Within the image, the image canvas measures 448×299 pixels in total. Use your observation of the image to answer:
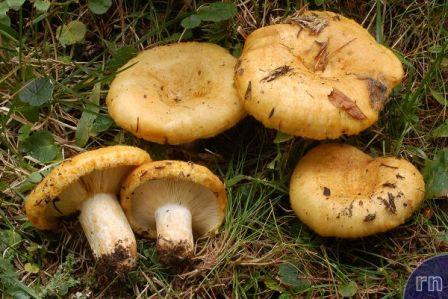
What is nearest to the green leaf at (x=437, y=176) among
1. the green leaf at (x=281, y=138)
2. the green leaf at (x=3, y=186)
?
the green leaf at (x=281, y=138)

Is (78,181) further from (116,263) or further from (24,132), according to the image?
(24,132)

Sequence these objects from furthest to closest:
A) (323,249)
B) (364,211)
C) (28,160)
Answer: (28,160)
(323,249)
(364,211)

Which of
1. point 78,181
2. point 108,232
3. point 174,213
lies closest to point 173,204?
point 174,213

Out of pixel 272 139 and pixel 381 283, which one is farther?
pixel 272 139

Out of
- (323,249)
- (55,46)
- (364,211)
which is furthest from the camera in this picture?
(55,46)

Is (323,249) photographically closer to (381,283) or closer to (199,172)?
(381,283)

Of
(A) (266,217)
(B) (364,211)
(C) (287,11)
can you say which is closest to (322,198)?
(B) (364,211)
